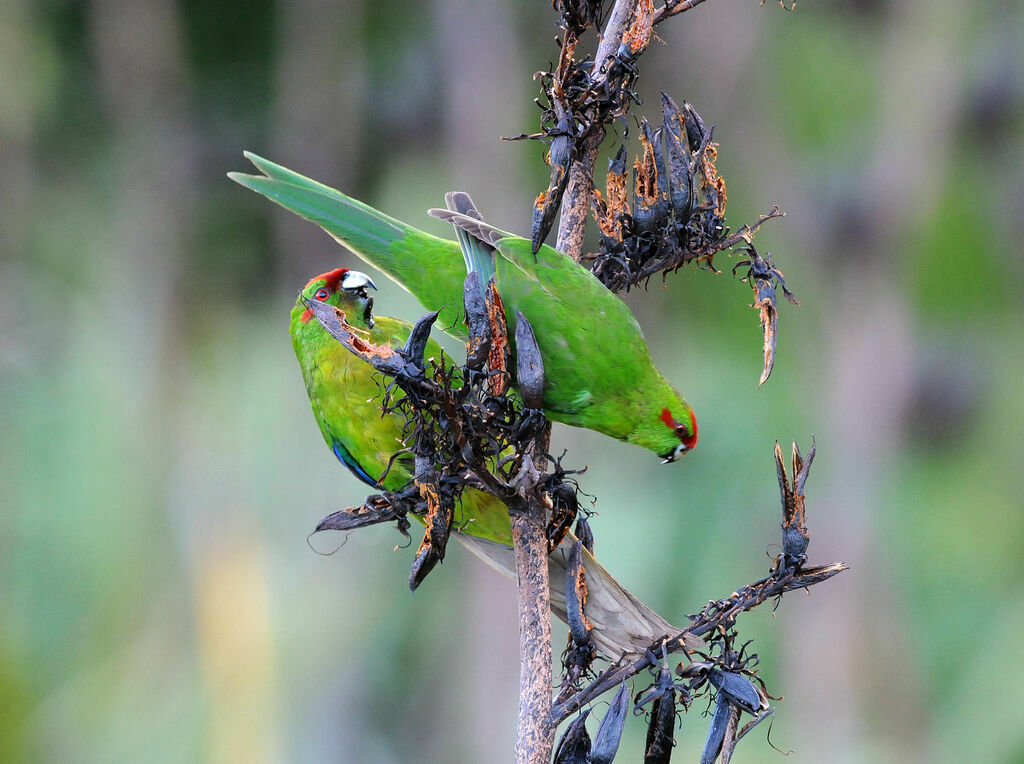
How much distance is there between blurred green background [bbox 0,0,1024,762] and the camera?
7.75 meters

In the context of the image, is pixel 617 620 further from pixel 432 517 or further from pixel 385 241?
pixel 385 241

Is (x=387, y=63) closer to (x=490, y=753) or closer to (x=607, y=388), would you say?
(x=490, y=753)

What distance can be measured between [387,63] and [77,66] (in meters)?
2.73

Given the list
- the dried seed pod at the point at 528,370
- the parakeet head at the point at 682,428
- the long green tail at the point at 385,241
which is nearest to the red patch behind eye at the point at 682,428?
the parakeet head at the point at 682,428

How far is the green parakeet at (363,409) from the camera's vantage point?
233 centimetres

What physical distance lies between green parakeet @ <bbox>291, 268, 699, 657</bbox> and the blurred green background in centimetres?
450

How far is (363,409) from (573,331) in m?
0.75

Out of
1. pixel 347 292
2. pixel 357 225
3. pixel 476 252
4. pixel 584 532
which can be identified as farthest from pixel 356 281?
pixel 584 532

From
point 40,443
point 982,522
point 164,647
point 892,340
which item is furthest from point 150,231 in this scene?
point 982,522

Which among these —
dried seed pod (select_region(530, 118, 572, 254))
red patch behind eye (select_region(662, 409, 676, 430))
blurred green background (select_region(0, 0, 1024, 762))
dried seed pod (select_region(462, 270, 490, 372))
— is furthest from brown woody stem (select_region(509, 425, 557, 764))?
blurred green background (select_region(0, 0, 1024, 762))

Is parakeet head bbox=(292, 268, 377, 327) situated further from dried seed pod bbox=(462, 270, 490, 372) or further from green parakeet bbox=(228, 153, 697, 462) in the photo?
dried seed pod bbox=(462, 270, 490, 372)

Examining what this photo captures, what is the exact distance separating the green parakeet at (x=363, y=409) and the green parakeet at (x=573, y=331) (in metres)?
0.24

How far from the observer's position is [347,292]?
2799mm

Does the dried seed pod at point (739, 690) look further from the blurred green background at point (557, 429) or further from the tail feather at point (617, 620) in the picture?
the blurred green background at point (557, 429)
